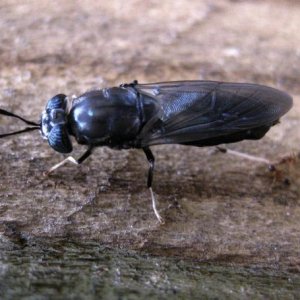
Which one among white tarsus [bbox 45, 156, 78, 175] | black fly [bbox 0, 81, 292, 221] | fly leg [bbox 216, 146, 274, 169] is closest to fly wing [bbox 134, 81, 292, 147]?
black fly [bbox 0, 81, 292, 221]

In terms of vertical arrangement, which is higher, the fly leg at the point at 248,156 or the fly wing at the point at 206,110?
the fly wing at the point at 206,110

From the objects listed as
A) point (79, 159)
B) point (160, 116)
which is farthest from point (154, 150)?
point (79, 159)

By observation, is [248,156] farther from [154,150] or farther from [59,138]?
[59,138]

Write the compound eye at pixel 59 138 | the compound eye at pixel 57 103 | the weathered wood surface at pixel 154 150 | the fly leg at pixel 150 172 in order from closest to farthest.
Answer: the weathered wood surface at pixel 154 150, the fly leg at pixel 150 172, the compound eye at pixel 59 138, the compound eye at pixel 57 103

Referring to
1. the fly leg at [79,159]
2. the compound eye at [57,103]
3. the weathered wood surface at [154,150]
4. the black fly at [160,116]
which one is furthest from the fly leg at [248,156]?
the compound eye at [57,103]

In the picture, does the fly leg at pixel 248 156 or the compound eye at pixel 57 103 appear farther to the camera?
the fly leg at pixel 248 156

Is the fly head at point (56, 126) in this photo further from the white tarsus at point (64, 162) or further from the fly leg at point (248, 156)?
the fly leg at point (248, 156)

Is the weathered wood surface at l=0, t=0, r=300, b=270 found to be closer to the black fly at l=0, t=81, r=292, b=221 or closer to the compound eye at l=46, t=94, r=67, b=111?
the black fly at l=0, t=81, r=292, b=221

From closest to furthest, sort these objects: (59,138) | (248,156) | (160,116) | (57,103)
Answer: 1. (59,138)
2. (57,103)
3. (160,116)
4. (248,156)
